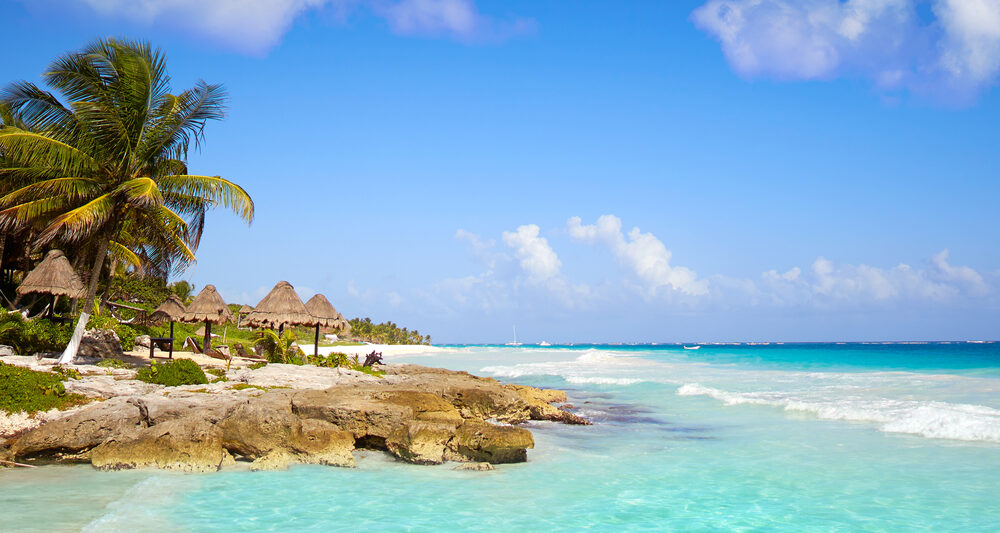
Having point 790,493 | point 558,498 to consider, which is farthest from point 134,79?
point 790,493

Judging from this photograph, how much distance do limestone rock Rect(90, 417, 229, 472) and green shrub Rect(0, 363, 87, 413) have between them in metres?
1.76

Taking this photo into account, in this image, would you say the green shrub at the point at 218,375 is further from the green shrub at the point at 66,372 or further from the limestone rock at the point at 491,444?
the limestone rock at the point at 491,444

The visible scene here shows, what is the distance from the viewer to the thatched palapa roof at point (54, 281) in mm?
15445

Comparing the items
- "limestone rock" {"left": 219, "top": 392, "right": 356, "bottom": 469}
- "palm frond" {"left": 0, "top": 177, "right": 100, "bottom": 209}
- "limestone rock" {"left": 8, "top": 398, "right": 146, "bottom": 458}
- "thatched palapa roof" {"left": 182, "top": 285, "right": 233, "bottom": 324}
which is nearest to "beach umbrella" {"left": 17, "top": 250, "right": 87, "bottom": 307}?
"palm frond" {"left": 0, "top": 177, "right": 100, "bottom": 209}

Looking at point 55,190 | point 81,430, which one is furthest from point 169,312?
point 81,430

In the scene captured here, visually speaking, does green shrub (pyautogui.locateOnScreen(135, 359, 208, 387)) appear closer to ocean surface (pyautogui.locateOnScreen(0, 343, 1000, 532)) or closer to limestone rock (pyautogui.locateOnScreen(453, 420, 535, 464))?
ocean surface (pyautogui.locateOnScreen(0, 343, 1000, 532))

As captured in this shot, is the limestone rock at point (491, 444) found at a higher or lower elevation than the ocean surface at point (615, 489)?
higher

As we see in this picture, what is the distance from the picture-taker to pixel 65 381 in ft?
40.0

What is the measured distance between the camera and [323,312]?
23.0 metres

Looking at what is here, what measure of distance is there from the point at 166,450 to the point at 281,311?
39.8ft

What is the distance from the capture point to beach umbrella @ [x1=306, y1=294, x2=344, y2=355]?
22844 mm

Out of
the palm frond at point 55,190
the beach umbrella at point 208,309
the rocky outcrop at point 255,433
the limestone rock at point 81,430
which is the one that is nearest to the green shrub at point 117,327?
the beach umbrella at point 208,309

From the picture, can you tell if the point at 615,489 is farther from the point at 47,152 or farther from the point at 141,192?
the point at 47,152

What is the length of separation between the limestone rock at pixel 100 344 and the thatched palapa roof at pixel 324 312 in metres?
6.23
